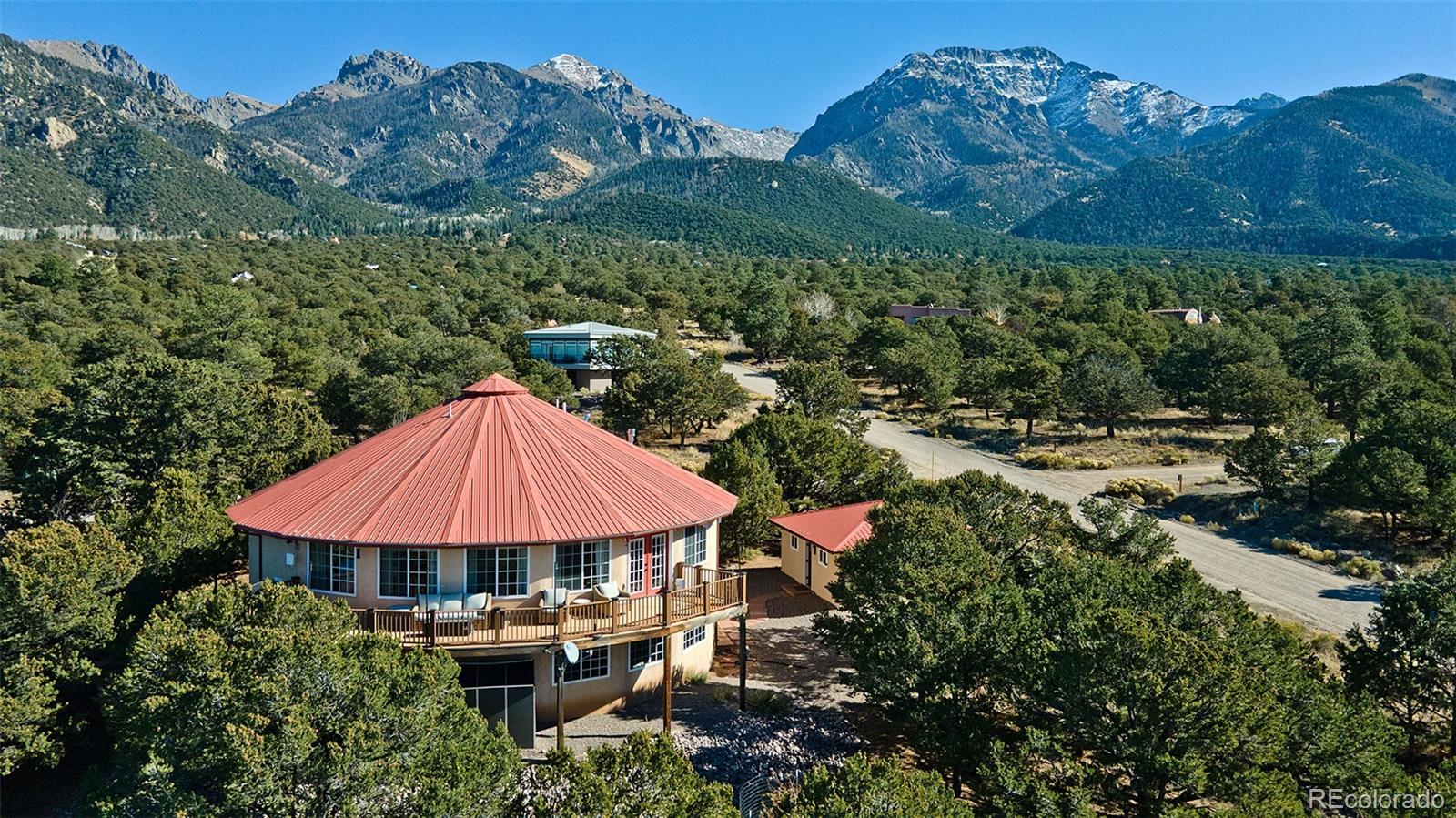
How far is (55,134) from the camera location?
618 ft

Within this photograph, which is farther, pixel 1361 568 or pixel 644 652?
pixel 1361 568

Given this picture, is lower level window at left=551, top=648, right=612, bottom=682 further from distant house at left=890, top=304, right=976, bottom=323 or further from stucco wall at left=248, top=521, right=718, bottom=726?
distant house at left=890, top=304, right=976, bottom=323

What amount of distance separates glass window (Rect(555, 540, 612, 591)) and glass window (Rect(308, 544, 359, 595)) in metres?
4.46

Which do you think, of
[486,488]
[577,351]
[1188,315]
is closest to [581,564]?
[486,488]

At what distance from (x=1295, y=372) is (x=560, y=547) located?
6906 centimetres

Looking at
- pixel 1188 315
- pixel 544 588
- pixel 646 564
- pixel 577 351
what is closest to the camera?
pixel 544 588

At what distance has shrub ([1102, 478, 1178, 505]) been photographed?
48750 mm

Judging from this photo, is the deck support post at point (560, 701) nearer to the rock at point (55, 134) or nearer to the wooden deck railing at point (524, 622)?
the wooden deck railing at point (524, 622)

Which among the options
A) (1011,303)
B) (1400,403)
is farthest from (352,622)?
(1011,303)

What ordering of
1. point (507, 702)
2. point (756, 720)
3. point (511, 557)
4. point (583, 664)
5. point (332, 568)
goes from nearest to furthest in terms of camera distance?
point (507, 702) → point (511, 557) → point (332, 568) → point (583, 664) → point (756, 720)

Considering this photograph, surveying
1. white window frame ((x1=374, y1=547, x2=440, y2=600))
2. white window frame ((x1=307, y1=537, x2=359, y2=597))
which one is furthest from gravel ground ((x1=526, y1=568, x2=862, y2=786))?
white window frame ((x1=307, y1=537, x2=359, y2=597))

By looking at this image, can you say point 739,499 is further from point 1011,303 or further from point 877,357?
point 1011,303

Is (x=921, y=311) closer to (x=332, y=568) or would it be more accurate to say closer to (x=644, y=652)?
(x=644, y=652)

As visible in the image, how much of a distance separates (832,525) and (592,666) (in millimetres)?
12923
